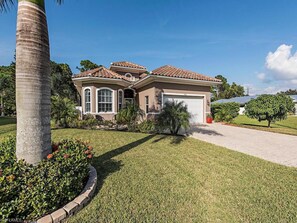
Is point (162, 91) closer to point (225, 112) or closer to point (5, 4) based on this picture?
point (225, 112)

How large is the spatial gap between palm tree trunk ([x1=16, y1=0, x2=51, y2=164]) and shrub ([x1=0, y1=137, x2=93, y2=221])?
251 millimetres

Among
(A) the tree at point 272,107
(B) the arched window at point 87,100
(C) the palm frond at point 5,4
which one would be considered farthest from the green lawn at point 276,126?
(C) the palm frond at point 5,4

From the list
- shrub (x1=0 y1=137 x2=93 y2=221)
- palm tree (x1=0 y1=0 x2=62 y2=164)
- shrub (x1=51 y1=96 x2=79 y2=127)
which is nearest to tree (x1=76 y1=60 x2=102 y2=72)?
shrub (x1=51 y1=96 x2=79 y2=127)

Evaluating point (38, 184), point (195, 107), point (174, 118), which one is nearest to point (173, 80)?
point (195, 107)

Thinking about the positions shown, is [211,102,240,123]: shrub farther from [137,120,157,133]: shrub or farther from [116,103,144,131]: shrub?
[137,120,157,133]: shrub

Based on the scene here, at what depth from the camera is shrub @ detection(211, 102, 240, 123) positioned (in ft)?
50.4

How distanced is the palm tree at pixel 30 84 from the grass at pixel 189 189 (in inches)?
60.2

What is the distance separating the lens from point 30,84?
269 centimetres

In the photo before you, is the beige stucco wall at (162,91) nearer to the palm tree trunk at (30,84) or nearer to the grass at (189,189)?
the grass at (189,189)

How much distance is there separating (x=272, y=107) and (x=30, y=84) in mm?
14580

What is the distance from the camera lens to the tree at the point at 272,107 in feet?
37.0

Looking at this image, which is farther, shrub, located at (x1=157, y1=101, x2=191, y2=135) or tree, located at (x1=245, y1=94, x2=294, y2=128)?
tree, located at (x1=245, y1=94, x2=294, y2=128)

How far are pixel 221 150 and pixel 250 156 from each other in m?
1.00

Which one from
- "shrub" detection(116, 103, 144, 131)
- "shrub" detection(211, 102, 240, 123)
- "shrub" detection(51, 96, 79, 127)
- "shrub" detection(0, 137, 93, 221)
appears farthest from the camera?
"shrub" detection(211, 102, 240, 123)
